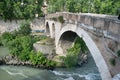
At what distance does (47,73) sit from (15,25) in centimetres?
1824

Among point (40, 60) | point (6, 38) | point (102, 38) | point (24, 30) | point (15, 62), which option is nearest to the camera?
point (102, 38)

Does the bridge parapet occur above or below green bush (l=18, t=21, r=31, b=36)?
above

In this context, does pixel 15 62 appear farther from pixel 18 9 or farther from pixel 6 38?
pixel 18 9

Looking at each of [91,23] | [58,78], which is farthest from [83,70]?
[91,23]

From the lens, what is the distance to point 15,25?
1353 inches

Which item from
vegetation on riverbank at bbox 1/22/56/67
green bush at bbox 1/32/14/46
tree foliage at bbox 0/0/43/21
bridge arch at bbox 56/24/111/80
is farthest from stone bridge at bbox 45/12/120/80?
Result: tree foliage at bbox 0/0/43/21

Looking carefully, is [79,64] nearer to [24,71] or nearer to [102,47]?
[24,71]

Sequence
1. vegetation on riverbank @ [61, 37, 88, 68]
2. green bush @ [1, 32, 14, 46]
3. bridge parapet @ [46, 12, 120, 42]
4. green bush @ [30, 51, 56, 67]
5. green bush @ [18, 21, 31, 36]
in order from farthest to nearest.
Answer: green bush @ [18, 21, 31, 36] → green bush @ [1, 32, 14, 46] → green bush @ [30, 51, 56, 67] → vegetation on riverbank @ [61, 37, 88, 68] → bridge parapet @ [46, 12, 120, 42]

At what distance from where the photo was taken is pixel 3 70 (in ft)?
60.0

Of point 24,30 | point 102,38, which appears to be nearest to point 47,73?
point 102,38

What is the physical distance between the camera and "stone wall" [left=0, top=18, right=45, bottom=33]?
33.6 metres

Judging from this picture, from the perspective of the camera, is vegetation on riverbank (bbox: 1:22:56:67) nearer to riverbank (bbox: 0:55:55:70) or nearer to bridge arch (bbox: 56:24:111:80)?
riverbank (bbox: 0:55:55:70)

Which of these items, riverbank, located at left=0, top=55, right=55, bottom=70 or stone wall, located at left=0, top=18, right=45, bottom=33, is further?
stone wall, located at left=0, top=18, right=45, bottom=33

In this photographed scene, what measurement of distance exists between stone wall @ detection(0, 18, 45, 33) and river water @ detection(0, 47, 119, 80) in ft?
50.2
